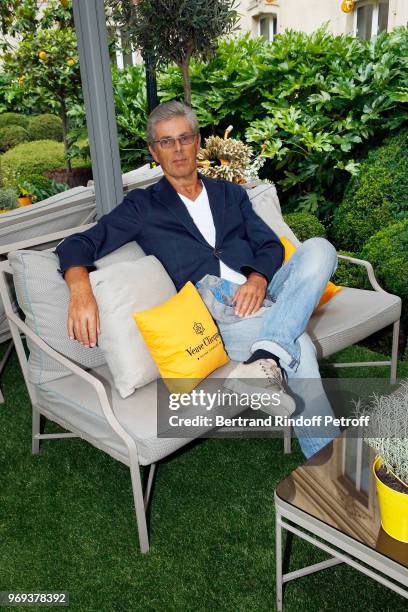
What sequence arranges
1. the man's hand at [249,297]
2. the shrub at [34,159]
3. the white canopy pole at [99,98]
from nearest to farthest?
the man's hand at [249,297], the white canopy pole at [99,98], the shrub at [34,159]

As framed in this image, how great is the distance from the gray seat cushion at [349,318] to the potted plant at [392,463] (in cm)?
100

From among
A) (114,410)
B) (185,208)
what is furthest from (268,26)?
(114,410)

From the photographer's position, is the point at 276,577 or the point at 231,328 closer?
the point at 276,577

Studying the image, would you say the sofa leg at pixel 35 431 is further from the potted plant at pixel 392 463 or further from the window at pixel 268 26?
the window at pixel 268 26

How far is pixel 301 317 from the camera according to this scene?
7.09 ft

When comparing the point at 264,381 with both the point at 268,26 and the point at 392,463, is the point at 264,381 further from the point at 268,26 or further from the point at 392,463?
the point at 268,26

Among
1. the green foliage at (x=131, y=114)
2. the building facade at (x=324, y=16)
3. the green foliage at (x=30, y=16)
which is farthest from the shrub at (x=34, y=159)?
the building facade at (x=324, y=16)

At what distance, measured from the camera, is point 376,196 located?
429 centimetres

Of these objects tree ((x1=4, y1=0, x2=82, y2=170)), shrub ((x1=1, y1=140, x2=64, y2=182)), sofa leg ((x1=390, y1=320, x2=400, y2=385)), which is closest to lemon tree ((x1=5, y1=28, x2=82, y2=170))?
tree ((x1=4, y1=0, x2=82, y2=170))

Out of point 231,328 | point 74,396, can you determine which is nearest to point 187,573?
point 74,396

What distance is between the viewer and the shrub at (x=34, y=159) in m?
6.17

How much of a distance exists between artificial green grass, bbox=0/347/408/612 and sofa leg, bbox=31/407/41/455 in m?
0.04

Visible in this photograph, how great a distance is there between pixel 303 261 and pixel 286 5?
9078mm

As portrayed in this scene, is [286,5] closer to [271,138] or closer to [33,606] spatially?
[271,138]
